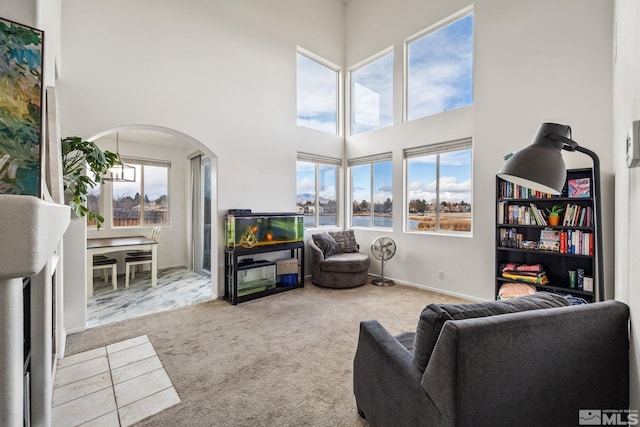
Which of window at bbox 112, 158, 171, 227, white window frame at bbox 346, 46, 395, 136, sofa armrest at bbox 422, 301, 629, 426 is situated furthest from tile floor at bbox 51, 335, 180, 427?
white window frame at bbox 346, 46, 395, 136

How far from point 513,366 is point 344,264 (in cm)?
362

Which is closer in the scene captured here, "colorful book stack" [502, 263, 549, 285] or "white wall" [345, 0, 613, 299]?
"white wall" [345, 0, 613, 299]

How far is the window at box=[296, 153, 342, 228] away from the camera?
5473 mm

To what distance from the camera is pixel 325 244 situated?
201 inches

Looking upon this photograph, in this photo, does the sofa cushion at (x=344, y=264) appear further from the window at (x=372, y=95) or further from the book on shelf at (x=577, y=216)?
the book on shelf at (x=577, y=216)

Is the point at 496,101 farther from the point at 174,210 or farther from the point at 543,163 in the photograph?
the point at 174,210

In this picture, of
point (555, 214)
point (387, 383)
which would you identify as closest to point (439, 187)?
point (555, 214)

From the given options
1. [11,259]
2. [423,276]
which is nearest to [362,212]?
[423,276]

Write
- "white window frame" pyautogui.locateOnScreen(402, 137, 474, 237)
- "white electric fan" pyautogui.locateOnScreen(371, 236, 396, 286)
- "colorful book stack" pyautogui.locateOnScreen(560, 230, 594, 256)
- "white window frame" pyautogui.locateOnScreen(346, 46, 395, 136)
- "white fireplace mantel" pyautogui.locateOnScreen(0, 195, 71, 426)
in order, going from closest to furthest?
"white fireplace mantel" pyautogui.locateOnScreen(0, 195, 71, 426) < "colorful book stack" pyautogui.locateOnScreen(560, 230, 594, 256) < "white window frame" pyautogui.locateOnScreen(402, 137, 474, 237) < "white electric fan" pyautogui.locateOnScreen(371, 236, 396, 286) < "white window frame" pyautogui.locateOnScreen(346, 46, 395, 136)

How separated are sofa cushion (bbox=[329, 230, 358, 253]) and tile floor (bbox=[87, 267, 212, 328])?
2.33 m

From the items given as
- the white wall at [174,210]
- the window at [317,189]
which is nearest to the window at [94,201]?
the white wall at [174,210]

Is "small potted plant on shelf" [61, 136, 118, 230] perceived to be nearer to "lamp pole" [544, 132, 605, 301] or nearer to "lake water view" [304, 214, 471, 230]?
"lake water view" [304, 214, 471, 230]

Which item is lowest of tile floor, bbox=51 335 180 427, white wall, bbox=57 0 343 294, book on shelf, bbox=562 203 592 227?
tile floor, bbox=51 335 180 427

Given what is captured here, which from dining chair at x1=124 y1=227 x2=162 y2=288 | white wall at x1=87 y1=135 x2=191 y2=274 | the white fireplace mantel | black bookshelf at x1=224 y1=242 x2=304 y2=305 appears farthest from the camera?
white wall at x1=87 y1=135 x2=191 y2=274
